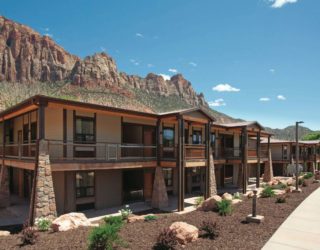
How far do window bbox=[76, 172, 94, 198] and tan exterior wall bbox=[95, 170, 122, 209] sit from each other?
40 cm

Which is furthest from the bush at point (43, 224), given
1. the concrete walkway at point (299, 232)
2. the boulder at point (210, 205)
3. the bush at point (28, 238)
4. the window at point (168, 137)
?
the window at point (168, 137)

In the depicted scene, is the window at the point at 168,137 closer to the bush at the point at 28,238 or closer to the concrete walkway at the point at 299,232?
the concrete walkway at the point at 299,232

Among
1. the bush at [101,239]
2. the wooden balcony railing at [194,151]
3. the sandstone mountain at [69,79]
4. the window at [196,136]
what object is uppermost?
the sandstone mountain at [69,79]

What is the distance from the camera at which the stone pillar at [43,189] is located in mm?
12820

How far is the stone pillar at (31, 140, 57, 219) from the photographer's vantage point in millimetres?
12820

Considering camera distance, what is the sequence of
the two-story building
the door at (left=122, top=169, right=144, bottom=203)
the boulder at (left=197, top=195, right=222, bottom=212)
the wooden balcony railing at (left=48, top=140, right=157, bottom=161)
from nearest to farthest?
the two-story building → the boulder at (left=197, top=195, right=222, bottom=212) → the wooden balcony railing at (left=48, top=140, right=157, bottom=161) → the door at (left=122, top=169, right=144, bottom=203)

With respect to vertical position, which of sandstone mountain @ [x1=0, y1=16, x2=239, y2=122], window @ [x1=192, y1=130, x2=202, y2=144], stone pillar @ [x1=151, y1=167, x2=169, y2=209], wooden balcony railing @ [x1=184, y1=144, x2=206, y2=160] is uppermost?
sandstone mountain @ [x1=0, y1=16, x2=239, y2=122]

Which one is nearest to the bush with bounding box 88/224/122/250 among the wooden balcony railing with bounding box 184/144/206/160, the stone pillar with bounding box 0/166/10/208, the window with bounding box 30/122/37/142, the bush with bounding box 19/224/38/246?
the bush with bounding box 19/224/38/246

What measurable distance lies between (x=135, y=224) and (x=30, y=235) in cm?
448

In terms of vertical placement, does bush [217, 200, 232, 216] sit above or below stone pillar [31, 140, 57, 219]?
below

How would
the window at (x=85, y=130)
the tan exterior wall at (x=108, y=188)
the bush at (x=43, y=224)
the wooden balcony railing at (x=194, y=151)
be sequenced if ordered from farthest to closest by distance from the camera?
1. the wooden balcony railing at (x=194, y=151)
2. the tan exterior wall at (x=108, y=188)
3. the window at (x=85, y=130)
4. the bush at (x=43, y=224)

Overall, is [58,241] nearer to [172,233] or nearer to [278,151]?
[172,233]

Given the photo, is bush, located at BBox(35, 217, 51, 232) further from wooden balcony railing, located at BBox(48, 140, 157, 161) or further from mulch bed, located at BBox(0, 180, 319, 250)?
wooden balcony railing, located at BBox(48, 140, 157, 161)

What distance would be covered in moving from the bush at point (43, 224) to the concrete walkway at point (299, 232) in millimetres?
8790
